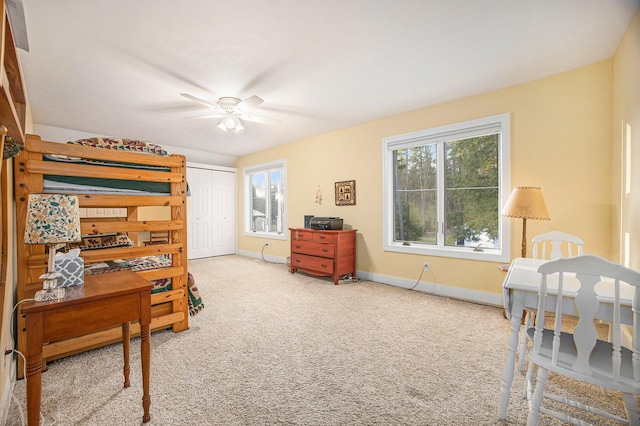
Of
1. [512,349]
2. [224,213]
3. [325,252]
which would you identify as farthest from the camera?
[224,213]

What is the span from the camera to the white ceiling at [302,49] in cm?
186

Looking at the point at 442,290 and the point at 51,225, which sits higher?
the point at 51,225

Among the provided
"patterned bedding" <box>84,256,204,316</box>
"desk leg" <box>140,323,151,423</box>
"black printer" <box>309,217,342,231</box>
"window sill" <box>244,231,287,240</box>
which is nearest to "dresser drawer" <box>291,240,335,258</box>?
"black printer" <box>309,217,342,231</box>

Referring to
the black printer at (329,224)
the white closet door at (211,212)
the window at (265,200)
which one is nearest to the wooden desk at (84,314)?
the black printer at (329,224)

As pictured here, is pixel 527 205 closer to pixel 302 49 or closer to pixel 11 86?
pixel 302 49

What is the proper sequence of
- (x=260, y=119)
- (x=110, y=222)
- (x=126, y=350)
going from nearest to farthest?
(x=126, y=350) < (x=110, y=222) < (x=260, y=119)

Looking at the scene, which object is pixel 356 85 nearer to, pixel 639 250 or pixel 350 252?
pixel 350 252

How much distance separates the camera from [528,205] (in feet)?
8.15

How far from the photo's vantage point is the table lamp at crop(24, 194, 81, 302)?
1.26 m

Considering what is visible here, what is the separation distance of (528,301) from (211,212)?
20.4 feet

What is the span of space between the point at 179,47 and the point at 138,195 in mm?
1263

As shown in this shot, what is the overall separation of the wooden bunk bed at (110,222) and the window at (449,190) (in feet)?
9.01

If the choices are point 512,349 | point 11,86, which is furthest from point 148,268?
point 512,349

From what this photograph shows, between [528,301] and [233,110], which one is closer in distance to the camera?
[528,301]
